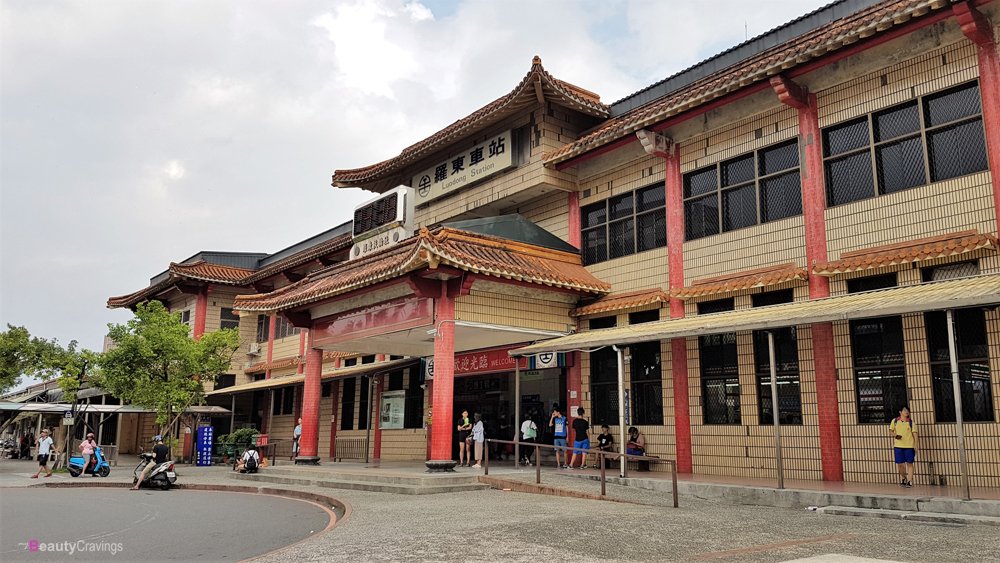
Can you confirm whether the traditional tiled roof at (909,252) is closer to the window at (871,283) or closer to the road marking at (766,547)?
the window at (871,283)

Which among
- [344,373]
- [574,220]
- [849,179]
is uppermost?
[574,220]

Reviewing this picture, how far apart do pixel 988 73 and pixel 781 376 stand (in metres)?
5.97

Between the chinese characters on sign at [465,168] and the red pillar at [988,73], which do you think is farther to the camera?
the chinese characters on sign at [465,168]

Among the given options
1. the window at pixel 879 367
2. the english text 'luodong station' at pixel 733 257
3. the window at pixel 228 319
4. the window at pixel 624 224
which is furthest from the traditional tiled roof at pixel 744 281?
the window at pixel 228 319

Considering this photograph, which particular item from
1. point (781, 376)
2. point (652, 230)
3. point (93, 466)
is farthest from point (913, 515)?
point (93, 466)

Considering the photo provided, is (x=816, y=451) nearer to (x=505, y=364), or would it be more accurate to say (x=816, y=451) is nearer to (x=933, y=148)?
(x=933, y=148)

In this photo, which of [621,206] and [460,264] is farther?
[621,206]

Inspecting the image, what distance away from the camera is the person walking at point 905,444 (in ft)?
37.5

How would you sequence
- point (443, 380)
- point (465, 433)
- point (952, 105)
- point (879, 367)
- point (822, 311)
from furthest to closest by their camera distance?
point (465, 433) < point (443, 380) < point (879, 367) < point (952, 105) < point (822, 311)

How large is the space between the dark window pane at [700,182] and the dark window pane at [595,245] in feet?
8.12

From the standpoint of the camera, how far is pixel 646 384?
1623 cm

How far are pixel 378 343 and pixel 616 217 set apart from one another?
7.12m

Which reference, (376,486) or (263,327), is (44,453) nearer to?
(263,327)

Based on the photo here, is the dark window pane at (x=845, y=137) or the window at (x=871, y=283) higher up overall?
the dark window pane at (x=845, y=137)
